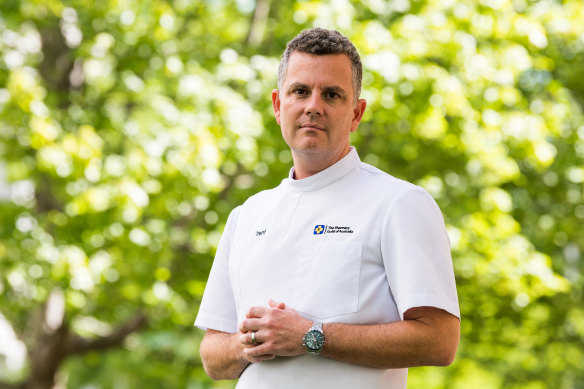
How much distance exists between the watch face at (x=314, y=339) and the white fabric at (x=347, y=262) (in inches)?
3.5

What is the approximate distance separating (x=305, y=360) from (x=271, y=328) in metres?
0.17

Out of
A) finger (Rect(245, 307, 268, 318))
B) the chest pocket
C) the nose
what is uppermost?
the nose

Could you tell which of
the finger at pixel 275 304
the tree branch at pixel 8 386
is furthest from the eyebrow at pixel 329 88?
the tree branch at pixel 8 386

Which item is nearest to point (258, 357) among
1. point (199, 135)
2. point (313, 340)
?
point (313, 340)

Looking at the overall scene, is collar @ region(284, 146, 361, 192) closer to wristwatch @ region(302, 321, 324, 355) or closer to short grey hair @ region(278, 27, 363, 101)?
short grey hair @ region(278, 27, 363, 101)

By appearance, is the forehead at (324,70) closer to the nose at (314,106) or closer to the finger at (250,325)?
the nose at (314,106)

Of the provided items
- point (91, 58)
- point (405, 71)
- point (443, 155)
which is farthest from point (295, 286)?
point (443, 155)

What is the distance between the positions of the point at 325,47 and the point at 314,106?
0.59ft

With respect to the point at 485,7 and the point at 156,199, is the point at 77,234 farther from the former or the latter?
the point at 485,7

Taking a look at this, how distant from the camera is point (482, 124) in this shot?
313 inches

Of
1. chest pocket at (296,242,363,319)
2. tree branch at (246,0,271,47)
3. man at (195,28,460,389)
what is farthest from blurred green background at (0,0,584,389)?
chest pocket at (296,242,363,319)

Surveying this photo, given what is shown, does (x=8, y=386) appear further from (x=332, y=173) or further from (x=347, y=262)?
(x=347, y=262)

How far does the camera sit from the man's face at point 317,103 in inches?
97.3

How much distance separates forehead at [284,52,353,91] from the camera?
247 centimetres
